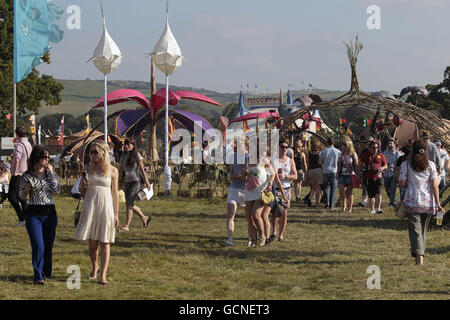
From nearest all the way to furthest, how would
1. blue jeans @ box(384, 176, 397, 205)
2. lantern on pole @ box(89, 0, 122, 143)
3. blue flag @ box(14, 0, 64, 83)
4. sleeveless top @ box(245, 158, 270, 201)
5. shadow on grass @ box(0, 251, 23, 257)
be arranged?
shadow on grass @ box(0, 251, 23, 257) < sleeveless top @ box(245, 158, 270, 201) < blue flag @ box(14, 0, 64, 83) < blue jeans @ box(384, 176, 397, 205) < lantern on pole @ box(89, 0, 122, 143)

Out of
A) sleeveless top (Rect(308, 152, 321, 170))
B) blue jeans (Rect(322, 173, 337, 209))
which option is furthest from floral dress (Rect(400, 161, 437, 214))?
sleeveless top (Rect(308, 152, 321, 170))

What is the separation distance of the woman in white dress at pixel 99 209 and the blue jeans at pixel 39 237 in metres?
0.39

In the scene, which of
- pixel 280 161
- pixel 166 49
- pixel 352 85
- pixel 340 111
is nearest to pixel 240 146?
pixel 280 161

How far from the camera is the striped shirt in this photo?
6.49 m

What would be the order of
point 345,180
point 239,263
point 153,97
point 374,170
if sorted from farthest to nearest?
point 153,97 → point 345,180 → point 374,170 → point 239,263

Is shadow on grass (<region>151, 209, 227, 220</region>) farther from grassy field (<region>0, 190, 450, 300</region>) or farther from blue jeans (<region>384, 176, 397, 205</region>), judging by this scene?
blue jeans (<region>384, 176, 397, 205</region>)

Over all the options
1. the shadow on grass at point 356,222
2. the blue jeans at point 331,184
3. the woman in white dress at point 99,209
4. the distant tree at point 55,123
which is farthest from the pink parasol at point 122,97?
the distant tree at point 55,123

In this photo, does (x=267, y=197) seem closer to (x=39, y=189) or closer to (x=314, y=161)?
(x=39, y=189)

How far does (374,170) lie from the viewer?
1333cm

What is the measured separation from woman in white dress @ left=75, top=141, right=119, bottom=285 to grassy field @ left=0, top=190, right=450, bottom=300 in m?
0.44

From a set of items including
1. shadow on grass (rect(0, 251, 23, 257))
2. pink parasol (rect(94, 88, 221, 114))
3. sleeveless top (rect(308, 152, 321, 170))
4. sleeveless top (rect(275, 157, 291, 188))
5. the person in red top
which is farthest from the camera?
pink parasol (rect(94, 88, 221, 114))

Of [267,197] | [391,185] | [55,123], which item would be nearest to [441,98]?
[391,185]

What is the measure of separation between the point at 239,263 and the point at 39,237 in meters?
2.58

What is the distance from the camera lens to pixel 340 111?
5915 inches
